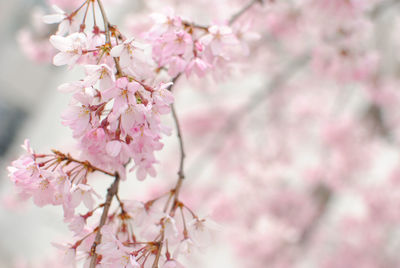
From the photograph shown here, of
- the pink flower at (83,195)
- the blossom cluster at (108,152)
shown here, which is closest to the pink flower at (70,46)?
the blossom cluster at (108,152)

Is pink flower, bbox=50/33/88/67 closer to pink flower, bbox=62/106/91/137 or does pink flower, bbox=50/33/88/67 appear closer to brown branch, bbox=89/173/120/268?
pink flower, bbox=62/106/91/137

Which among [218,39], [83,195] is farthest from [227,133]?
[83,195]

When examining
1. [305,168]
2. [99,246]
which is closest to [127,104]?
[99,246]

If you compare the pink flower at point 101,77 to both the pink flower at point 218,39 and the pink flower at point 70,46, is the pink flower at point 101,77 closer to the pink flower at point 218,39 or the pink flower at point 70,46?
the pink flower at point 70,46

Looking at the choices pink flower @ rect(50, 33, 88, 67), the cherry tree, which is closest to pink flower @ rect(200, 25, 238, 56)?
the cherry tree

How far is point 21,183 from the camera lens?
523 millimetres

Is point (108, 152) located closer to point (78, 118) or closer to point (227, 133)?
point (78, 118)

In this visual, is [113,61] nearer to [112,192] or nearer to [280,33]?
[112,192]

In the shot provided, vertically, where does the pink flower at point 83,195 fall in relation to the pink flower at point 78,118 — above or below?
below

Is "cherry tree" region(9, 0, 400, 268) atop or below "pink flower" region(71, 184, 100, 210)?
atop

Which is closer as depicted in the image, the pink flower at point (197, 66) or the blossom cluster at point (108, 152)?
the blossom cluster at point (108, 152)

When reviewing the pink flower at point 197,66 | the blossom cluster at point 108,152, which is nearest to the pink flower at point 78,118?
the blossom cluster at point 108,152

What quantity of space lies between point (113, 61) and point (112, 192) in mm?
166

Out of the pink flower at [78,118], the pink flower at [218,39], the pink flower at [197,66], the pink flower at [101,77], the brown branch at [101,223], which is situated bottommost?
the brown branch at [101,223]
